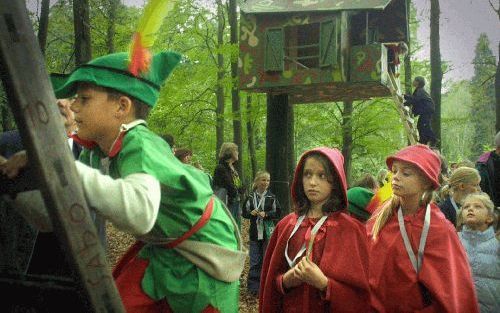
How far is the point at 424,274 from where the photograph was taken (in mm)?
3295

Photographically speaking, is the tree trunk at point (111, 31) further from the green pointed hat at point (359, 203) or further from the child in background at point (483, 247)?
the child in background at point (483, 247)

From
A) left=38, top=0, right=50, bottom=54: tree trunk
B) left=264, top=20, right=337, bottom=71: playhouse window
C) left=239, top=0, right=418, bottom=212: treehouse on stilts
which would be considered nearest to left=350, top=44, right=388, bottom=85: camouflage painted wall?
left=239, top=0, right=418, bottom=212: treehouse on stilts

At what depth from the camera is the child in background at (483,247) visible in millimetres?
4230

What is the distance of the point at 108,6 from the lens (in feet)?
46.6

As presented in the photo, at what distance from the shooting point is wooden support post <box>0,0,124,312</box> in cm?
115

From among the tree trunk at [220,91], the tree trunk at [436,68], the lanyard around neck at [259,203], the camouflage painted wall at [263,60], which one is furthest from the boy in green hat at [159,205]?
the tree trunk at [220,91]

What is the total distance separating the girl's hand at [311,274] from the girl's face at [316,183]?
1.68ft

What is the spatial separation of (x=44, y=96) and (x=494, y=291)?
4.19 m

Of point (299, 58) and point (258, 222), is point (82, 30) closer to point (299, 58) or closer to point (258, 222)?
point (299, 58)

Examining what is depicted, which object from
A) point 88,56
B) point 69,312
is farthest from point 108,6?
point 69,312

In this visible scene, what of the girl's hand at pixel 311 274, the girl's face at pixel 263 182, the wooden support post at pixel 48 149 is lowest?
the girl's face at pixel 263 182

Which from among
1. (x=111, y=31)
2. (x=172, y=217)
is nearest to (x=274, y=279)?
(x=172, y=217)

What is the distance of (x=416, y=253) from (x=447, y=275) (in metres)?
0.24

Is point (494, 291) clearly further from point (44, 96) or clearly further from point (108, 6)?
point (108, 6)
